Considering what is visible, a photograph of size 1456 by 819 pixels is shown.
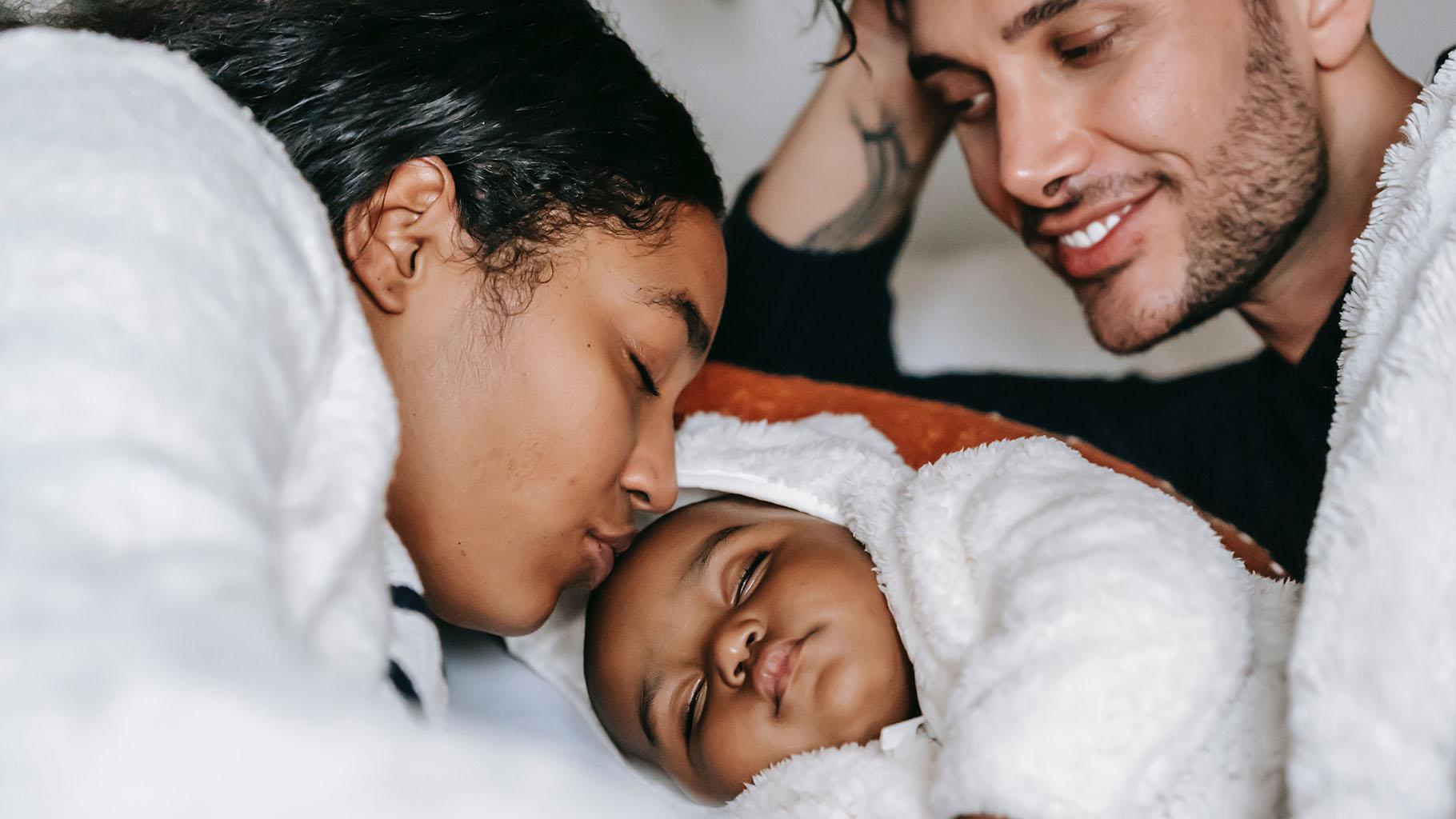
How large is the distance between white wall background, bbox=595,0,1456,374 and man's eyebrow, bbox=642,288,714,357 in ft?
2.53

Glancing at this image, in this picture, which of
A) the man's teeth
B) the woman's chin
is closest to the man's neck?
the man's teeth

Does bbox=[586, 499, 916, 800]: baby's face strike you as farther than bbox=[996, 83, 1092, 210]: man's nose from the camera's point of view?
No

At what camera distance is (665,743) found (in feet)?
3.39

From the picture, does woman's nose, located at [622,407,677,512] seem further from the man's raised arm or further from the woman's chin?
the man's raised arm

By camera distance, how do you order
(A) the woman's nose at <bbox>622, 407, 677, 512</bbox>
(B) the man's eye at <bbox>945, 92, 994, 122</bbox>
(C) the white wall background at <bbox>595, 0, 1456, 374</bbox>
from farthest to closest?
(C) the white wall background at <bbox>595, 0, 1456, 374</bbox> → (B) the man's eye at <bbox>945, 92, 994, 122</bbox> → (A) the woman's nose at <bbox>622, 407, 677, 512</bbox>

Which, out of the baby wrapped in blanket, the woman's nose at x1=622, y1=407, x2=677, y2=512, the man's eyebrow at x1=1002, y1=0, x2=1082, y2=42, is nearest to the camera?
the baby wrapped in blanket

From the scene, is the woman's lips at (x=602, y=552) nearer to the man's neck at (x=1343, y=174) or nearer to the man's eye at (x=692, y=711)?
the man's eye at (x=692, y=711)

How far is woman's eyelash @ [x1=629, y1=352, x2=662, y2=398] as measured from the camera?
0.98m

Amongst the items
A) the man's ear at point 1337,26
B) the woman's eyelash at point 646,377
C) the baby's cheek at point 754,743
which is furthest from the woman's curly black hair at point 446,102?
the man's ear at point 1337,26

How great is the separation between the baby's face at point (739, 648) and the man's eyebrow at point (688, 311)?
214 millimetres

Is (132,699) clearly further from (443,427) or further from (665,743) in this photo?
(665,743)

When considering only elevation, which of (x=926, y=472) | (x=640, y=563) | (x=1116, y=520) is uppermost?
(x=1116, y=520)

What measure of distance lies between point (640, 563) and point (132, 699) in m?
0.73

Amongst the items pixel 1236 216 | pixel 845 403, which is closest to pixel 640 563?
pixel 845 403
